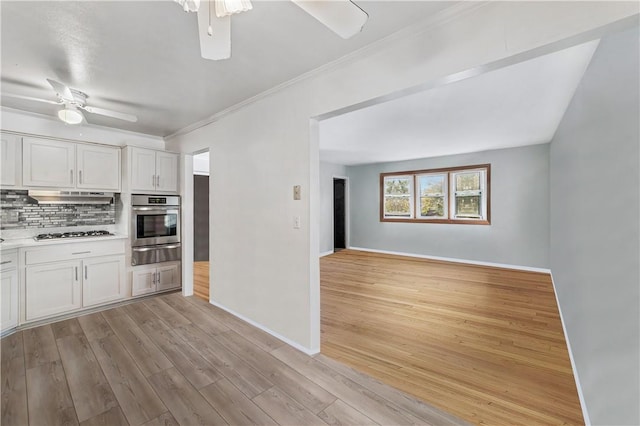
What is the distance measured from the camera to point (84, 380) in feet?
6.88

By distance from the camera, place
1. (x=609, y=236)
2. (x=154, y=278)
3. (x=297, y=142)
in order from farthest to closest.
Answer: (x=154, y=278) → (x=297, y=142) → (x=609, y=236)

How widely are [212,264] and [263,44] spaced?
2746mm

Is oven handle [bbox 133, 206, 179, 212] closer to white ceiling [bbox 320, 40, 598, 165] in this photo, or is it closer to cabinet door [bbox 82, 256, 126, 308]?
cabinet door [bbox 82, 256, 126, 308]

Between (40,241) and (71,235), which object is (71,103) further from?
(71,235)

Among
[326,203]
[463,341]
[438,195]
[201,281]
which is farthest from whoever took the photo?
[326,203]

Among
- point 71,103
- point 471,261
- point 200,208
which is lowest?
point 471,261

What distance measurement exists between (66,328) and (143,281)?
986mm

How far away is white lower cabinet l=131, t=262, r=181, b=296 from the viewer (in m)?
3.85

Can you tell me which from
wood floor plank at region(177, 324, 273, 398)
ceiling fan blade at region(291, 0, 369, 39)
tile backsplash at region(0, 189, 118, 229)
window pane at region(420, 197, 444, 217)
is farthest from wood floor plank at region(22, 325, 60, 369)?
window pane at region(420, 197, 444, 217)

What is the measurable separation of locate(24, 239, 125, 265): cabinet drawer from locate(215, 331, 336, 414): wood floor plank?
6.79 ft

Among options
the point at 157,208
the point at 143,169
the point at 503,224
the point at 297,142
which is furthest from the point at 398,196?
the point at 143,169

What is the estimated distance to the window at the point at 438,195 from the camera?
19.7ft

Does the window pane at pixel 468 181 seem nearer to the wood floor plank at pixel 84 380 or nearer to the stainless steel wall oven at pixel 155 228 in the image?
the stainless steel wall oven at pixel 155 228

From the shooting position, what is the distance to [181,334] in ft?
9.32
